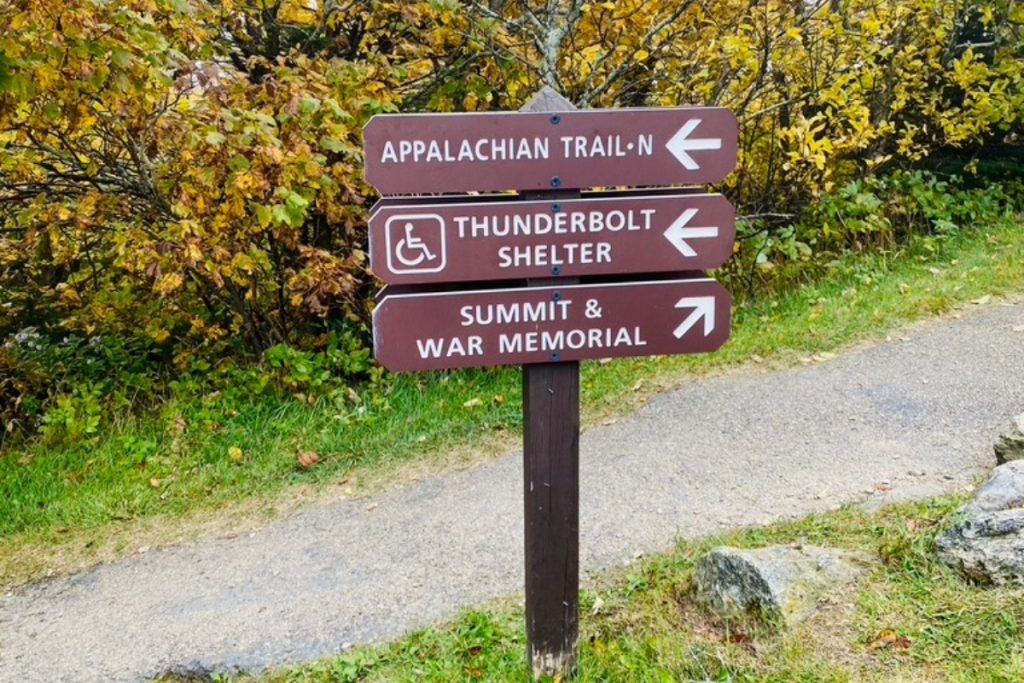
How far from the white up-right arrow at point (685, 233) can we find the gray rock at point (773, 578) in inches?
48.4

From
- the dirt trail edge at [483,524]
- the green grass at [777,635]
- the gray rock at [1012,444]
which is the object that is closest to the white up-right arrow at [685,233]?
the green grass at [777,635]

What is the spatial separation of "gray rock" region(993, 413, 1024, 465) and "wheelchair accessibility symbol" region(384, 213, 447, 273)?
2789mm

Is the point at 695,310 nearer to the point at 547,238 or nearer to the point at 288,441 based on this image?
the point at 547,238

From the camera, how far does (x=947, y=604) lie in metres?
2.75

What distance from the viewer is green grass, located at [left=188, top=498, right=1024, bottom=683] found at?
8.45ft

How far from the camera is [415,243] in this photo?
2.36 meters

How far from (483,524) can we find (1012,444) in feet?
8.01

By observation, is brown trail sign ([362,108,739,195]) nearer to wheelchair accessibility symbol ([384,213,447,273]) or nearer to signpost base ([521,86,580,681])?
wheelchair accessibility symbol ([384,213,447,273])

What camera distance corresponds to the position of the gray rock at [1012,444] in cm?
363

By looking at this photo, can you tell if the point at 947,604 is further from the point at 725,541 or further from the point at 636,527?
the point at 636,527

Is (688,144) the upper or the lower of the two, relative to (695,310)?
upper

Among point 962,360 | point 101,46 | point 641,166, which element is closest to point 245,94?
point 101,46

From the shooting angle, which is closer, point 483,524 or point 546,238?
point 546,238

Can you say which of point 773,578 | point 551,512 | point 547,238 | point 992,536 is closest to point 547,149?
point 547,238
